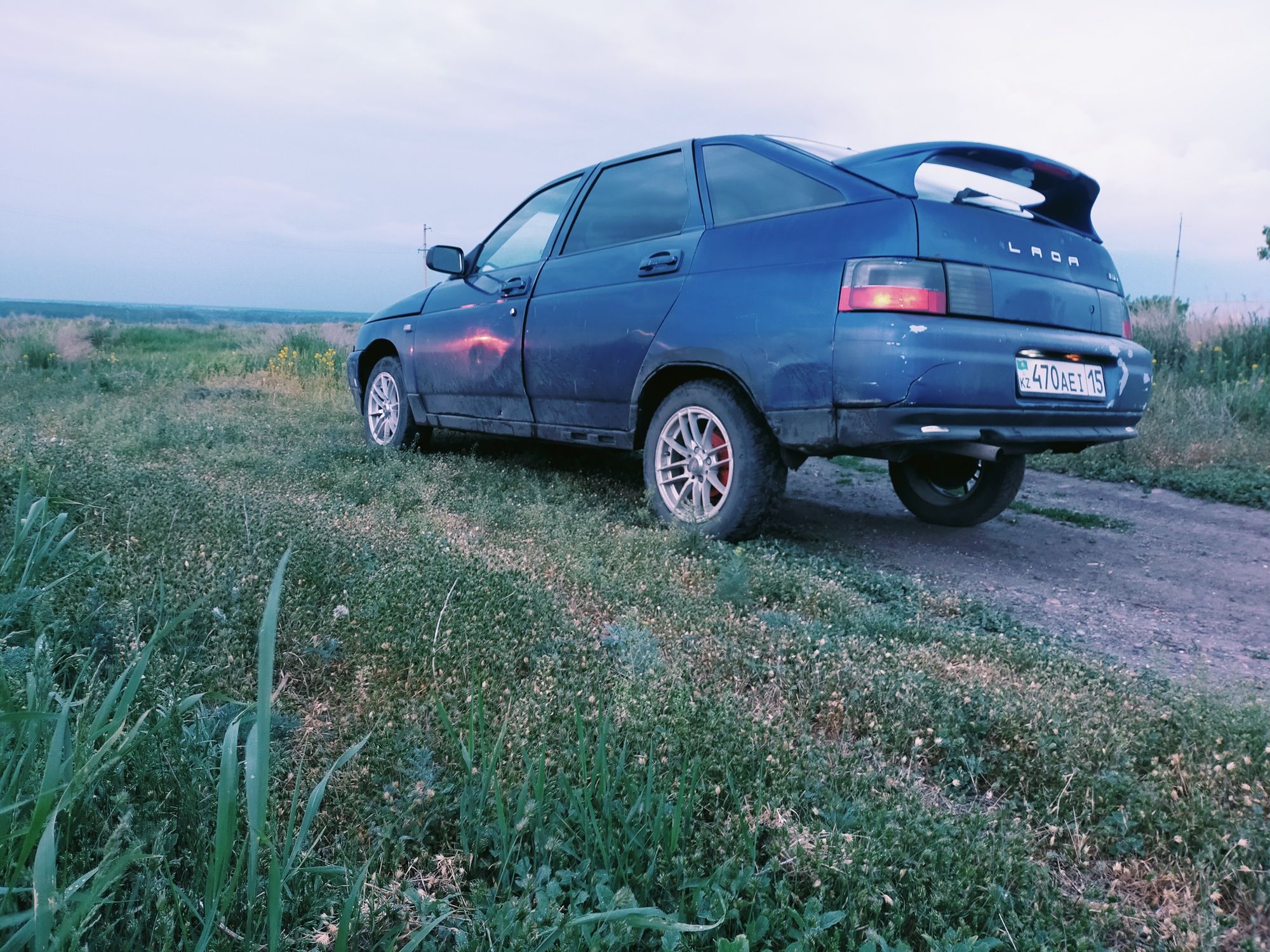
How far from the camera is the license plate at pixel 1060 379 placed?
11.0 feet

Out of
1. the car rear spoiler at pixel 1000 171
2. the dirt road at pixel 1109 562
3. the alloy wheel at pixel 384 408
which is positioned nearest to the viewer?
the dirt road at pixel 1109 562

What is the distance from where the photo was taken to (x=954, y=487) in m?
4.78

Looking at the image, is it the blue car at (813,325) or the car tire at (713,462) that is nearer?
the blue car at (813,325)

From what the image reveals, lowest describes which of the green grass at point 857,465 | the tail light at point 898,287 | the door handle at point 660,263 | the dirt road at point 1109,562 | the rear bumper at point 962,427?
the dirt road at point 1109,562

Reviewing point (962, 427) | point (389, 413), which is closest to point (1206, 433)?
point (962, 427)

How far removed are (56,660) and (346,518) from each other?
1.43 m

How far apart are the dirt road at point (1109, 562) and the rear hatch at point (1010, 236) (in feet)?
3.74

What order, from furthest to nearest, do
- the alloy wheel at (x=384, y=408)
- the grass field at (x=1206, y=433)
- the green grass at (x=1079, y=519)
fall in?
the alloy wheel at (x=384, y=408), the grass field at (x=1206, y=433), the green grass at (x=1079, y=519)

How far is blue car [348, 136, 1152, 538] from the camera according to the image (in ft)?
10.4

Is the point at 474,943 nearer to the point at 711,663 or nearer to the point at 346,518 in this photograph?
the point at 711,663

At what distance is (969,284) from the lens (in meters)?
3.22

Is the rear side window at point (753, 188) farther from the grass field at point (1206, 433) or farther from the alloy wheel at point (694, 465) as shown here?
the grass field at point (1206, 433)

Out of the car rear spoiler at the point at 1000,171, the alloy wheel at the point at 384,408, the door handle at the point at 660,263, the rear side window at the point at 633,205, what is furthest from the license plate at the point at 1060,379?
the alloy wheel at the point at 384,408

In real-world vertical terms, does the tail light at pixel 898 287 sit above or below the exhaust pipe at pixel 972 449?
above
